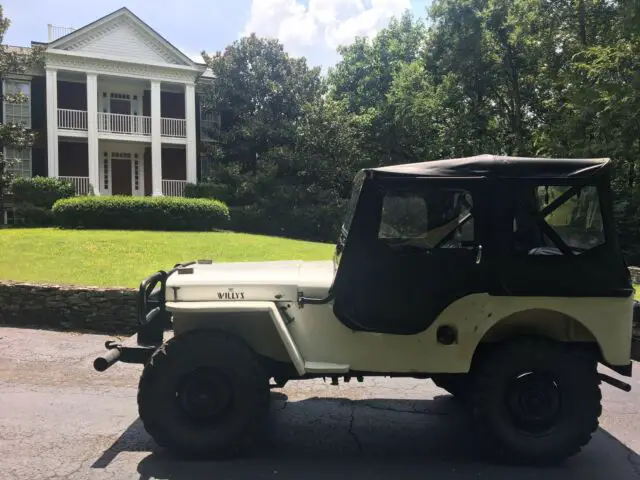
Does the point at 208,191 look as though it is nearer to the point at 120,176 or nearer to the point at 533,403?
the point at 120,176

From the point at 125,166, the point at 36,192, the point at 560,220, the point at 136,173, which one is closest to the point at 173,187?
the point at 136,173

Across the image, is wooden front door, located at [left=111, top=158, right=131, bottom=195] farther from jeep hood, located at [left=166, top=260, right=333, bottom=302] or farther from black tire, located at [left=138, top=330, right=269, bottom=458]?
black tire, located at [left=138, top=330, right=269, bottom=458]

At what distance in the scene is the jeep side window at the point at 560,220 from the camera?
414cm

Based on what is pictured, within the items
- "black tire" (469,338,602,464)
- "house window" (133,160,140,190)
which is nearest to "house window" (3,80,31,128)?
"house window" (133,160,140,190)

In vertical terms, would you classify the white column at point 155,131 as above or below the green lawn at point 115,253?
above

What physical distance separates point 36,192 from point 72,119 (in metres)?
4.86

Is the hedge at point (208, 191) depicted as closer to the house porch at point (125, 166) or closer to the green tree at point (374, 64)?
the house porch at point (125, 166)

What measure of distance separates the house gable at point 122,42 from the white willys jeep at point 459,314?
2306cm

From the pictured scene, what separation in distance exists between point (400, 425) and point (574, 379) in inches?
62.5

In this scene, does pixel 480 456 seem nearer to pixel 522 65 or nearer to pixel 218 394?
pixel 218 394

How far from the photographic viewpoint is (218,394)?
4184 millimetres

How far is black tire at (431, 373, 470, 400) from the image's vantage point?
178 inches

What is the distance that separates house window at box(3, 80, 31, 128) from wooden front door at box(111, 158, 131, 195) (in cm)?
399

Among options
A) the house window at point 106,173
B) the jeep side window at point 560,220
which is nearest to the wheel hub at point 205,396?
the jeep side window at point 560,220
